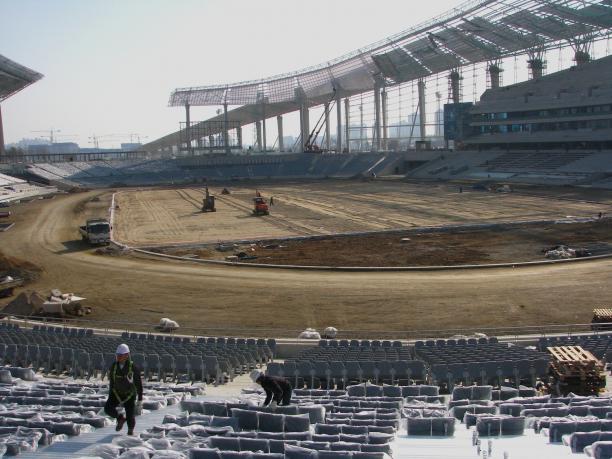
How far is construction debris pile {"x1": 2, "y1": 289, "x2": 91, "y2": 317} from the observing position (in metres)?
26.2

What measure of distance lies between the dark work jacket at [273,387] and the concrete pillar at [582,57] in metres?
92.2

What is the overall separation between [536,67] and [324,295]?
265ft

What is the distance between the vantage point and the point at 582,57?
306 ft

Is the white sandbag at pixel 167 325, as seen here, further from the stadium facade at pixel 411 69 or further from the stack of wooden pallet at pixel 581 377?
the stadium facade at pixel 411 69

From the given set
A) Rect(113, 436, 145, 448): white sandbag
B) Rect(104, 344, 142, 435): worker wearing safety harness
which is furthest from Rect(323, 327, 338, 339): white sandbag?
Rect(113, 436, 145, 448): white sandbag

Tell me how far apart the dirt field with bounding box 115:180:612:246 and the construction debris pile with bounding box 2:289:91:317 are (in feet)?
57.6

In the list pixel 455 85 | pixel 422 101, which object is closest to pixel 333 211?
pixel 455 85

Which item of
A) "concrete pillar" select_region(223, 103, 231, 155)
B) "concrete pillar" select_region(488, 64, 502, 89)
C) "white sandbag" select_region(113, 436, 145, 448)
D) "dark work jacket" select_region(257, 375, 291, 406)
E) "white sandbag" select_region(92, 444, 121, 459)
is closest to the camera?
"white sandbag" select_region(92, 444, 121, 459)

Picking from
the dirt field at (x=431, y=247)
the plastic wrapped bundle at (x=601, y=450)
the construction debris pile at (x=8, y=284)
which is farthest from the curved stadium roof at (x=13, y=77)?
the plastic wrapped bundle at (x=601, y=450)

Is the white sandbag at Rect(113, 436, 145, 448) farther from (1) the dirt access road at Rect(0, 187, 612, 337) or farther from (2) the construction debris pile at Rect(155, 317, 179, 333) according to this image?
(2) the construction debris pile at Rect(155, 317, 179, 333)

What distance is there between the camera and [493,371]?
1429 cm

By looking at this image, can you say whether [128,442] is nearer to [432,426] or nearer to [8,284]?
[432,426]

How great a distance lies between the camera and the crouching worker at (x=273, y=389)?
401 inches

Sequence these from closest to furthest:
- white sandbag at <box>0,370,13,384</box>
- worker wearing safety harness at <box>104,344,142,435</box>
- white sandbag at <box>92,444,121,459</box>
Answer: white sandbag at <box>92,444,121,459</box> < worker wearing safety harness at <box>104,344,142,435</box> < white sandbag at <box>0,370,13,384</box>
